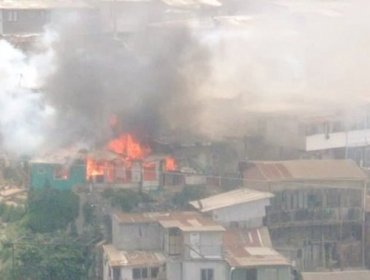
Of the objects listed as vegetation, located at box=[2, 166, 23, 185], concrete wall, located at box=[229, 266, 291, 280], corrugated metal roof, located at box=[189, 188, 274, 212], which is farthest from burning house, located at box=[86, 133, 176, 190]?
concrete wall, located at box=[229, 266, 291, 280]

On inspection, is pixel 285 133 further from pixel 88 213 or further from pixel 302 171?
pixel 88 213

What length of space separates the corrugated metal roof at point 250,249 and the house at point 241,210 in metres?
0.17

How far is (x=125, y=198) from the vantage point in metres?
25.1

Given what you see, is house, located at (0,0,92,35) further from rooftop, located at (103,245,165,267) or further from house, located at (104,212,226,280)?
rooftop, located at (103,245,165,267)

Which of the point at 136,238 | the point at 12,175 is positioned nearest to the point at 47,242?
the point at 136,238

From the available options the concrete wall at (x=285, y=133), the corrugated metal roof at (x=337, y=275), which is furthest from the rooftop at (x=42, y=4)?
the corrugated metal roof at (x=337, y=275)

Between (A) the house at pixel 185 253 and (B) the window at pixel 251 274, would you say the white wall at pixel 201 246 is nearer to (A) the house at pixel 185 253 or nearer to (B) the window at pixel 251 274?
(A) the house at pixel 185 253

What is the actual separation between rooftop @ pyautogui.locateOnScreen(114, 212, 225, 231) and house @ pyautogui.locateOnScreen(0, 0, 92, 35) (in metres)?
12.8

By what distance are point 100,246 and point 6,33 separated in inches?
536

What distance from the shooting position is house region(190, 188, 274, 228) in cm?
2412

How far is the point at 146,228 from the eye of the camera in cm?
2383

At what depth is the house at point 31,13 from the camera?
36.4 m

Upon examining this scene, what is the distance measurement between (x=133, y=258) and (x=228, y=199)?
2469 mm

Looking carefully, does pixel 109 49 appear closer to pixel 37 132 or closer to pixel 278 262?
pixel 37 132
